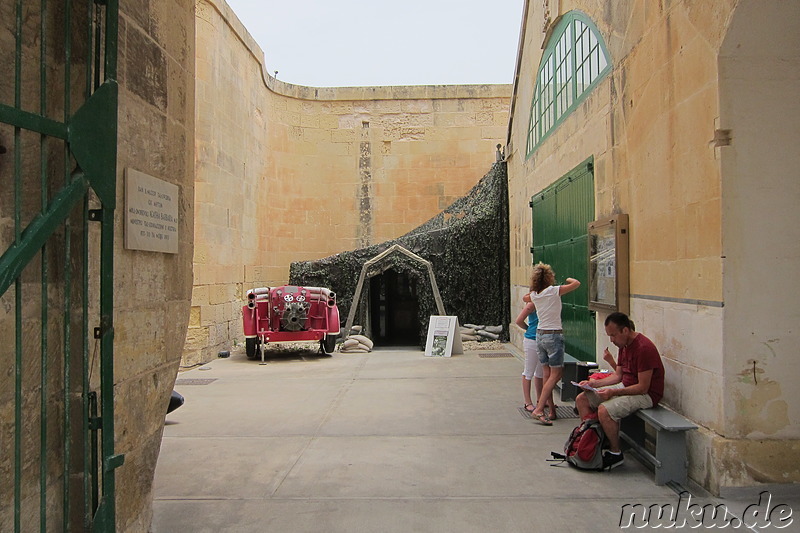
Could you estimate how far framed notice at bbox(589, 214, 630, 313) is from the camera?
219 inches

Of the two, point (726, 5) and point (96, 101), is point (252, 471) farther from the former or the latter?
point (726, 5)

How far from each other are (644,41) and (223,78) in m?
9.33

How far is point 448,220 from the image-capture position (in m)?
15.5

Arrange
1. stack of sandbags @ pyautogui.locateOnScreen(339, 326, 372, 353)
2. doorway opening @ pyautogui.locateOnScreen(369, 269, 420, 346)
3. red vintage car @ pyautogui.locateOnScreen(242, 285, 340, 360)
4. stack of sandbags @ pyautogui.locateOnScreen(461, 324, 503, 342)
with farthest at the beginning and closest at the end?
doorway opening @ pyautogui.locateOnScreen(369, 269, 420, 346), stack of sandbags @ pyautogui.locateOnScreen(461, 324, 503, 342), stack of sandbags @ pyautogui.locateOnScreen(339, 326, 372, 353), red vintage car @ pyautogui.locateOnScreen(242, 285, 340, 360)

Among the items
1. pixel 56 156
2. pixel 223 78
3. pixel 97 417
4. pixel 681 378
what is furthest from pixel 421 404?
pixel 223 78

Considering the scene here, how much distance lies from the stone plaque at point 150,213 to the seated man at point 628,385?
123 inches

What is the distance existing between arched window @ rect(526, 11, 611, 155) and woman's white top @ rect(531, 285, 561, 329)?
7.56ft

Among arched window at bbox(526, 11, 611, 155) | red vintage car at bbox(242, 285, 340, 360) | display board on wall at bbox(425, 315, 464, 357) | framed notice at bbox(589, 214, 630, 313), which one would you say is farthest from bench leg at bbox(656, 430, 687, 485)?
red vintage car at bbox(242, 285, 340, 360)

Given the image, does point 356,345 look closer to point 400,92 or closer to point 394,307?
point 394,307

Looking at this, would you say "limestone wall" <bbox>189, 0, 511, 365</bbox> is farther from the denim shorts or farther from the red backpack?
the red backpack

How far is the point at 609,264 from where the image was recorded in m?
5.87

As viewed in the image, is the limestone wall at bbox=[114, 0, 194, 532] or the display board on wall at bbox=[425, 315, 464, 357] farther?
the display board on wall at bbox=[425, 315, 464, 357]

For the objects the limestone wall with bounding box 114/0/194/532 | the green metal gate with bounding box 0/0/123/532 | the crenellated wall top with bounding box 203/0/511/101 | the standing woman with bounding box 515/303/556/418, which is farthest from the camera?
the crenellated wall top with bounding box 203/0/511/101
